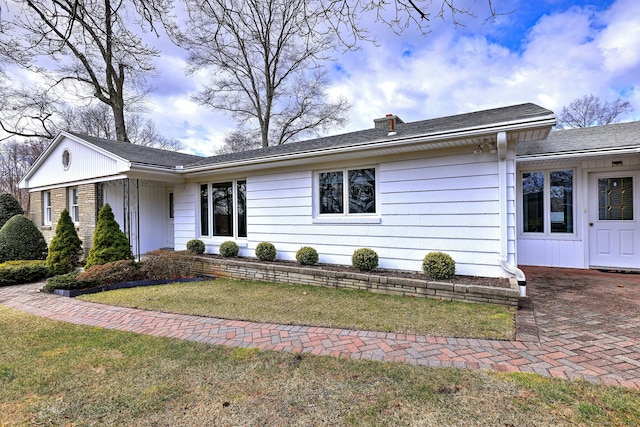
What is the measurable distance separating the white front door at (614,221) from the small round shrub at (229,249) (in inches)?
330

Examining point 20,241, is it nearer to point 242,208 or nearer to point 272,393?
point 242,208

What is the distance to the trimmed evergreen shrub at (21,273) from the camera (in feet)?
24.0

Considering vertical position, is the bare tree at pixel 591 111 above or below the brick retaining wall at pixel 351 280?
above

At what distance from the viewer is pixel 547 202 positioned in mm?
7430

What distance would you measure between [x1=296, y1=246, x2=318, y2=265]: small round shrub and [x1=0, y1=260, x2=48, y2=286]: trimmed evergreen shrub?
6612 millimetres

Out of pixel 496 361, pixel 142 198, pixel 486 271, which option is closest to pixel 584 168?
pixel 486 271

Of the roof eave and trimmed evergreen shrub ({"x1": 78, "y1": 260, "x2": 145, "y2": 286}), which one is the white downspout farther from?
trimmed evergreen shrub ({"x1": 78, "y1": 260, "x2": 145, "y2": 286})

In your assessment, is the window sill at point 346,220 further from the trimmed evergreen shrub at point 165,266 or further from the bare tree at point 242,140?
the bare tree at point 242,140

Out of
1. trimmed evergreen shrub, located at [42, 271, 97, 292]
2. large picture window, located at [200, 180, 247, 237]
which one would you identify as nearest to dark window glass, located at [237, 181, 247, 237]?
large picture window, located at [200, 180, 247, 237]

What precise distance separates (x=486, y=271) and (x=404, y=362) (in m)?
3.14

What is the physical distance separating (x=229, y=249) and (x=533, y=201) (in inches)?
301

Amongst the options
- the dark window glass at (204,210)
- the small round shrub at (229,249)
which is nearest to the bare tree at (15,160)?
the dark window glass at (204,210)

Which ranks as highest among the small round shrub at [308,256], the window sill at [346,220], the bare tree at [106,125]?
the bare tree at [106,125]

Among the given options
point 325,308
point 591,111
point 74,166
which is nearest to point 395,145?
point 325,308
